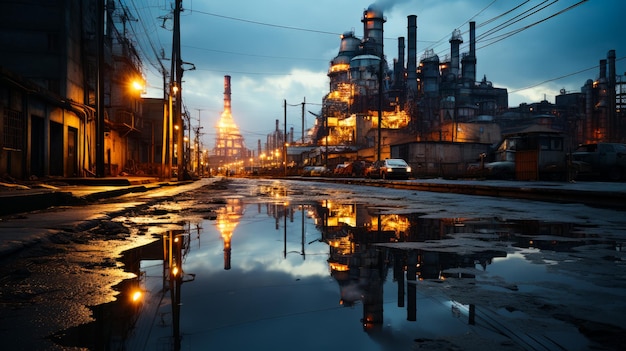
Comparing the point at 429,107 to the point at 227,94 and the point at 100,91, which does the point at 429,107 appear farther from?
the point at 227,94

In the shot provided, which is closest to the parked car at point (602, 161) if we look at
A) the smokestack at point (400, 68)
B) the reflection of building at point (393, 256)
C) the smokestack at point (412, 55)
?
the reflection of building at point (393, 256)

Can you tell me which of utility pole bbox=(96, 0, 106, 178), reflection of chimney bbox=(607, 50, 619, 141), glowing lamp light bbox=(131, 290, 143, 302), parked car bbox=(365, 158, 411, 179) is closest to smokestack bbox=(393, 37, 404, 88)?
reflection of chimney bbox=(607, 50, 619, 141)

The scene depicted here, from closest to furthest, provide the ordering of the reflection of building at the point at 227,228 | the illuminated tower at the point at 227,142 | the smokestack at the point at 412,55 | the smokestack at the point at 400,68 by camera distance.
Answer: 1. the reflection of building at the point at 227,228
2. the smokestack at the point at 412,55
3. the smokestack at the point at 400,68
4. the illuminated tower at the point at 227,142

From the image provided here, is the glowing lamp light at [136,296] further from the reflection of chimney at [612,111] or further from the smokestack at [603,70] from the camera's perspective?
the smokestack at [603,70]

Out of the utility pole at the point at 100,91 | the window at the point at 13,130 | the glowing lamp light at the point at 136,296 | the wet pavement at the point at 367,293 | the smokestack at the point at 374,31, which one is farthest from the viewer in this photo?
the smokestack at the point at 374,31

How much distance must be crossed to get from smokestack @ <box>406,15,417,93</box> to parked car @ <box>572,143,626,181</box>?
49748 millimetres

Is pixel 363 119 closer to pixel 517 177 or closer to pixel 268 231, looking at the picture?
pixel 517 177

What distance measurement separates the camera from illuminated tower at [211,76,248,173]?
591 ft

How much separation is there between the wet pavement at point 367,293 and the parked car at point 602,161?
21382 mm

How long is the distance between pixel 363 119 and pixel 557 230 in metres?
71.0

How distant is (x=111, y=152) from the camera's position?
124 feet

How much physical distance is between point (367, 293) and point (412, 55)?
77092 mm

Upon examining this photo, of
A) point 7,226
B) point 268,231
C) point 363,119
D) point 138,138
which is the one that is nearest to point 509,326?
point 268,231

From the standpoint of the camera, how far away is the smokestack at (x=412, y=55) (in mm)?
73375
